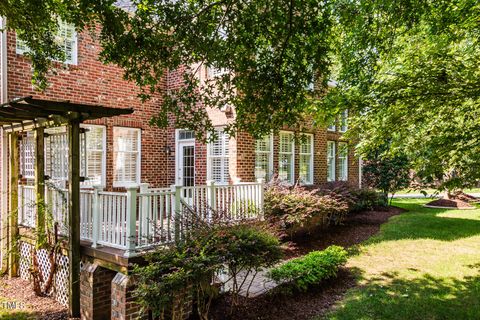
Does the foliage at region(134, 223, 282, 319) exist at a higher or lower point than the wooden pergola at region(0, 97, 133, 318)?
lower

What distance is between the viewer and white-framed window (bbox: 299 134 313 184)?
12.2m

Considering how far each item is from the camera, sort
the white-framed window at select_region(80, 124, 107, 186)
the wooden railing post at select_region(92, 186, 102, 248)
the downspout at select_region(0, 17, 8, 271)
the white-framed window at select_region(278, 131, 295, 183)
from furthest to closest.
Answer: the white-framed window at select_region(278, 131, 295, 183) → the white-framed window at select_region(80, 124, 107, 186) → the downspout at select_region(0, 17, 8, 271) → the wooden railing post at select_region(92, 186, 102, 248)

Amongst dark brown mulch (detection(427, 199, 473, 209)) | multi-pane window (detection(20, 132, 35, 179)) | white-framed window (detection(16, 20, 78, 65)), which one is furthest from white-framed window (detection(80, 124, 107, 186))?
dark brown mulch (detection(427, 199, 473, 209))

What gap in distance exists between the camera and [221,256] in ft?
15.5

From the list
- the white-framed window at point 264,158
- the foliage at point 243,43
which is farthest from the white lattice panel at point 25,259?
the white-framed window at point 264,158

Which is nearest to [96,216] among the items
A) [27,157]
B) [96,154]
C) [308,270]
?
[27,157]

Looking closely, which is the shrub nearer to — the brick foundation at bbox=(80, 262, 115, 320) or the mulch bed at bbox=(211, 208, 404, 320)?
the mulch bed at bbox=(211, 208, 404, 320)

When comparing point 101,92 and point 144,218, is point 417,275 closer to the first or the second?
point 144,218

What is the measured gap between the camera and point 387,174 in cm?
1698

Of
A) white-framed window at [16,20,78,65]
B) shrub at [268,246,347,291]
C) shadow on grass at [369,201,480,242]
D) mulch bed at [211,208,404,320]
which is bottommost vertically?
mulch bed at [211,208,404,320]

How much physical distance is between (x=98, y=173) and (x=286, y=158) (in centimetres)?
599

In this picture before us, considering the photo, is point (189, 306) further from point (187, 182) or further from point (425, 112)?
point (187, 182)

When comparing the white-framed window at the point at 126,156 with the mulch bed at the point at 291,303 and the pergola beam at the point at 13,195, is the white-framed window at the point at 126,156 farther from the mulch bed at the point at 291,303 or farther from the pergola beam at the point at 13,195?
the mulch bed at the point at 291,303

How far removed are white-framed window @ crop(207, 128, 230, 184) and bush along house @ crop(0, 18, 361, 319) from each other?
0.13 feet
